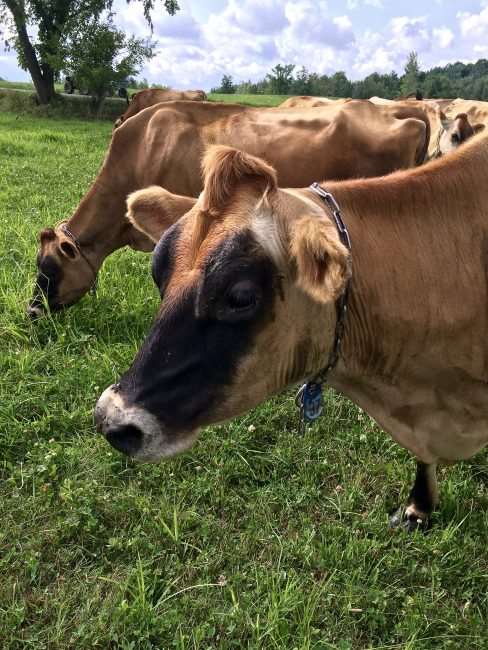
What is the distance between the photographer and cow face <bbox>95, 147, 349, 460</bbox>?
1.90 m

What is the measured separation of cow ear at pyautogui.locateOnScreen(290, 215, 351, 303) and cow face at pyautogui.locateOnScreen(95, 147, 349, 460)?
0.04m

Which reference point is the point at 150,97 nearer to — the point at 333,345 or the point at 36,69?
the point at 333,345

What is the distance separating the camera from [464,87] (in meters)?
68.9

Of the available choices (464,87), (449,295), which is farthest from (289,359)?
(464,87)

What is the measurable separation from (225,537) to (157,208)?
177 cm

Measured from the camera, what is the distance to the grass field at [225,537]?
255 centimetres

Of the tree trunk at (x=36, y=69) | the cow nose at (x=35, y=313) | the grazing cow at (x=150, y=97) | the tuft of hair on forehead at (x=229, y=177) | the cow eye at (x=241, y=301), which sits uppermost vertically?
the tree trunk at (x=36, y=69)

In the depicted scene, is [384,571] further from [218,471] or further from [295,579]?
[218,471]

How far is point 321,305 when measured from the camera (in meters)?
2.06

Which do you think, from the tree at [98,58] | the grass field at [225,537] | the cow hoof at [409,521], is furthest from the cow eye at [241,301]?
the tree at [98,58]

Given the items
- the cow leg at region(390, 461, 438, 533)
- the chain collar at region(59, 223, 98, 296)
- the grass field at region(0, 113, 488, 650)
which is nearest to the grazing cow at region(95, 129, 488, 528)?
the cow leg at region(390, 461, 438, 533)

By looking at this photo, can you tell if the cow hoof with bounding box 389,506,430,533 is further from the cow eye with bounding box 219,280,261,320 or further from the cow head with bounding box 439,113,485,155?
the cow head with bounding box 439,113,485,155

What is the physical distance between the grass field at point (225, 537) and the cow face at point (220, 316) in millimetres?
1075

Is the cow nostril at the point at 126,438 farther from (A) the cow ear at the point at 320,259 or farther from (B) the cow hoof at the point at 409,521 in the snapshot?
(B) the cow hoof at the point at 409,521
